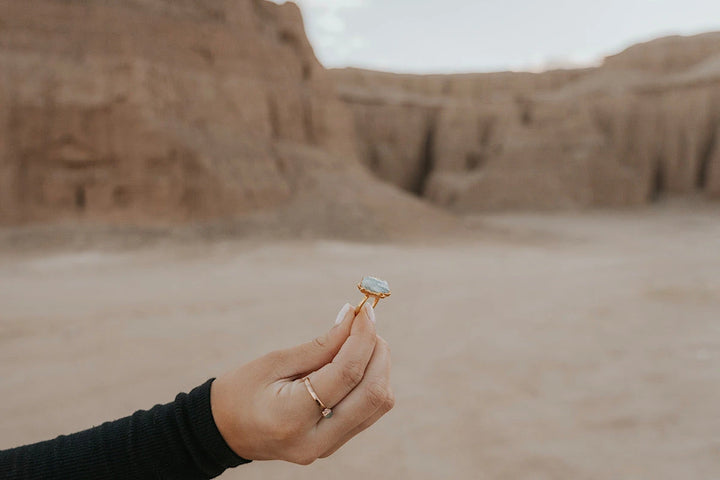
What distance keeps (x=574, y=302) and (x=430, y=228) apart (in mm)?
8425

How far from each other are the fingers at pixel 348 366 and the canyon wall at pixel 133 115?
36.9ft

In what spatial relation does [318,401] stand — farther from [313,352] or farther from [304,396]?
[313,352]

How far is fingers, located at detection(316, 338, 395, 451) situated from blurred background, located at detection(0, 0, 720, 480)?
103 centimetres

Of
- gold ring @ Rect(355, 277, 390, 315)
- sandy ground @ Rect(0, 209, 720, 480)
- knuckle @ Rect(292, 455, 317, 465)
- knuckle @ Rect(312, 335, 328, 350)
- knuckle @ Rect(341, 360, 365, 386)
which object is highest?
gold ring @ Rect(355, 277, 390, 315)

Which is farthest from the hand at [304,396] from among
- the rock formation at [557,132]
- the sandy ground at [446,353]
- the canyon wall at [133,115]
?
the rock formation at [557,132]

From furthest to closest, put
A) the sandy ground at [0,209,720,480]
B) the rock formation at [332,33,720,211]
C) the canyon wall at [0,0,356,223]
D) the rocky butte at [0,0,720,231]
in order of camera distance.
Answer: the rock formation at [332,33,720,211] → the rocky butte at [0,0,720,231] → the canyon wall at [0,0,356,223] → the sandy ground at [0,209,720,480]

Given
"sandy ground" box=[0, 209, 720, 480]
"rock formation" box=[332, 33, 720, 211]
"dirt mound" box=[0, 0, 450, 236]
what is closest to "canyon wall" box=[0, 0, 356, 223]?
"dirt mound" box=[0, 0, 450, 236]

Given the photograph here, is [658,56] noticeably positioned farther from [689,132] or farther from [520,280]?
[520,280]

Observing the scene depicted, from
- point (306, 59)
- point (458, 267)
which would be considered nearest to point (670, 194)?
point (306, 59)

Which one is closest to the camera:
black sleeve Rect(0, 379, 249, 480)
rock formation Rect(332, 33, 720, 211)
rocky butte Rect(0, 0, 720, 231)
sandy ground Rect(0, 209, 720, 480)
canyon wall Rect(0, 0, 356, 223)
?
black sleeve Rect(0, 379, 249, 480)

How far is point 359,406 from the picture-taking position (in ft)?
4.09

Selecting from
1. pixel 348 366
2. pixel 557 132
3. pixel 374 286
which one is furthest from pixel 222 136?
pixel 557 132

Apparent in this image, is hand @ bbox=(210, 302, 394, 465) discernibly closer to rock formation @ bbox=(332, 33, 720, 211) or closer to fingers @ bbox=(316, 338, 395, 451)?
fingers @ bbox=(316, 338, 395, 451)

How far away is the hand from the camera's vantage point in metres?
1.21
